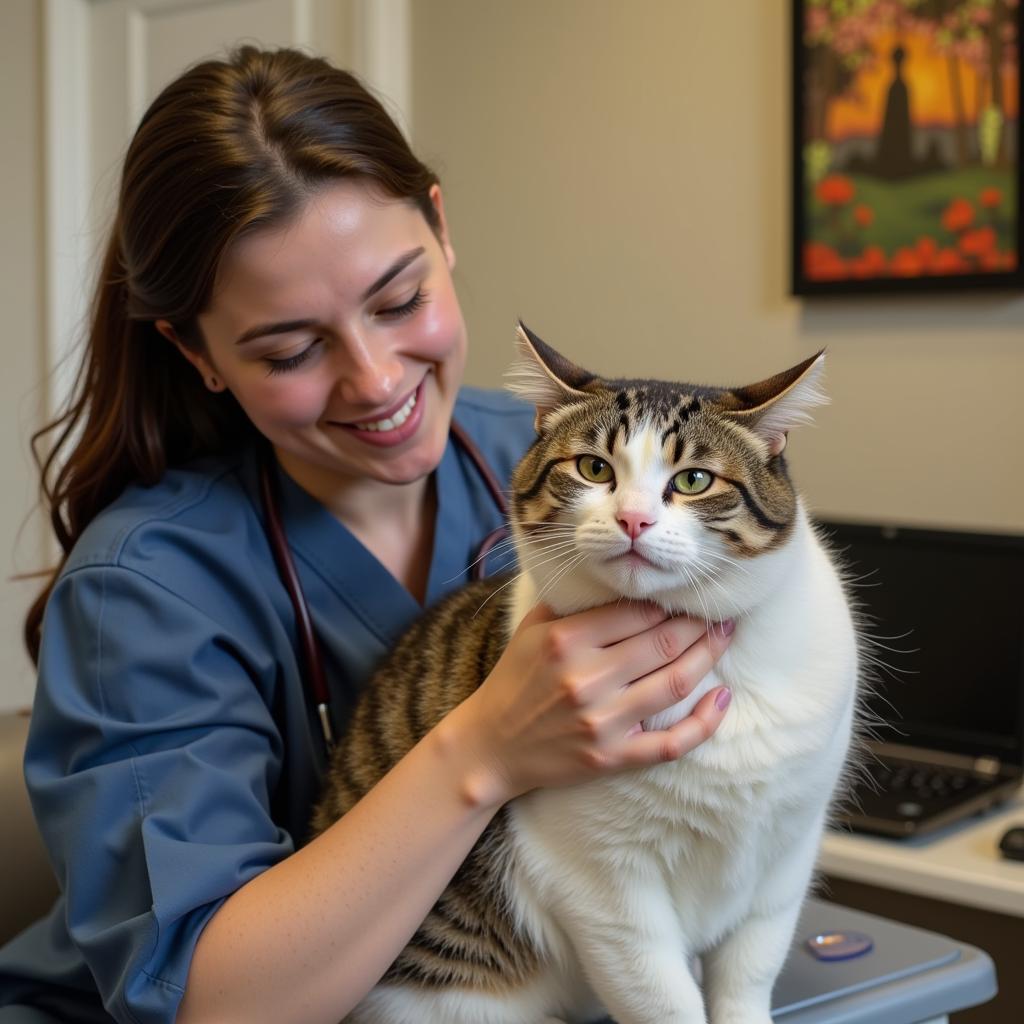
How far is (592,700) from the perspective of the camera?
0.90m

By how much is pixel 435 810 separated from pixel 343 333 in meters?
0.42

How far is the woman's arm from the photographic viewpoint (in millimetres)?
903

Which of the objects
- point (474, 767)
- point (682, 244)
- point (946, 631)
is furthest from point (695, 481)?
point (682, 244)

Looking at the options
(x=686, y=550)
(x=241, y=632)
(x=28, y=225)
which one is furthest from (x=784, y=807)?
(x=28, y=225)

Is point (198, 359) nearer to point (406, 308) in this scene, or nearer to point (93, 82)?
point (406, 308)

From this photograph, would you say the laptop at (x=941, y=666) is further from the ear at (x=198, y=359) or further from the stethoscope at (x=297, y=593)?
the ear at (x=198, y=359)

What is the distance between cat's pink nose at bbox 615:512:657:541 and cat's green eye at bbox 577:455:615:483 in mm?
91

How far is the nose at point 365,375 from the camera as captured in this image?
3.52ft

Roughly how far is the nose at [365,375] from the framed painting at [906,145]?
3.83 feet

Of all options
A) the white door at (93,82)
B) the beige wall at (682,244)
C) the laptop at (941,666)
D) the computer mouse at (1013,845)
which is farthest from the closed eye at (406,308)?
the white door at (93,82)

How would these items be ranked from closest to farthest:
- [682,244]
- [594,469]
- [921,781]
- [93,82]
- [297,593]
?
[594,469] < [297,593] < [921,781] < [682,244] < [93,82]

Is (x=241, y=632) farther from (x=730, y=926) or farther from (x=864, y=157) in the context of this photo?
(x=864, y=157)

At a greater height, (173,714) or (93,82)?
(93,82)

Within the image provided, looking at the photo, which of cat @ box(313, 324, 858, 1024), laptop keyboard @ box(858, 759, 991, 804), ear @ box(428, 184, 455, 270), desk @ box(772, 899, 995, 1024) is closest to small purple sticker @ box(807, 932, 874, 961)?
desk @ box(772, 899, 995, 1024)
